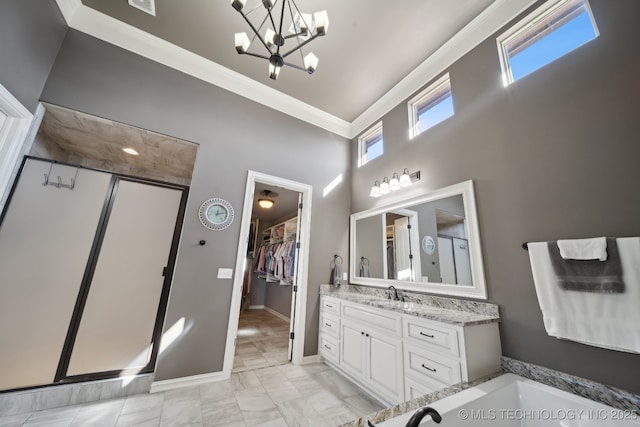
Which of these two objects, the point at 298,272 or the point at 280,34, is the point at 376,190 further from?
the point at 280,34

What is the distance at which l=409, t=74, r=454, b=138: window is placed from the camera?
273cm

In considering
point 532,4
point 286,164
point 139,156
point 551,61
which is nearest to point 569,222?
point 551,61

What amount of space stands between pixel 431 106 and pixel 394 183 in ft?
3.69

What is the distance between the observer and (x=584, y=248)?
1.45 meters

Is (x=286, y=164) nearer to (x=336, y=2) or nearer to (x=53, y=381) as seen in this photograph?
(x=336, y=2)

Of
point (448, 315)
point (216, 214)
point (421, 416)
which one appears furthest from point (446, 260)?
point (216, 214)

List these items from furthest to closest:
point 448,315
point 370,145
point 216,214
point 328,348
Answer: point 370,145
point 328,348
point 216,214
point 448,315

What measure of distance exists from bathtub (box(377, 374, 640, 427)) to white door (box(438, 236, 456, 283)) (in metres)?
0.87

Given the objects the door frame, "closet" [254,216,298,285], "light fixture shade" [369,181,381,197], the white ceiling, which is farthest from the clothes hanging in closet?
the white ceiling

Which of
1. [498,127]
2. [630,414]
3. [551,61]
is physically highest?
[551,61]

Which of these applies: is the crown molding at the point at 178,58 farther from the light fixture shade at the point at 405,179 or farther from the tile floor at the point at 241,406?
the tile floor at the point at 241,406

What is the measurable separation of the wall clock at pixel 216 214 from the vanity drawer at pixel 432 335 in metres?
2.22

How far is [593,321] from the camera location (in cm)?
138

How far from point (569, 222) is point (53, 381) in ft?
14.2
